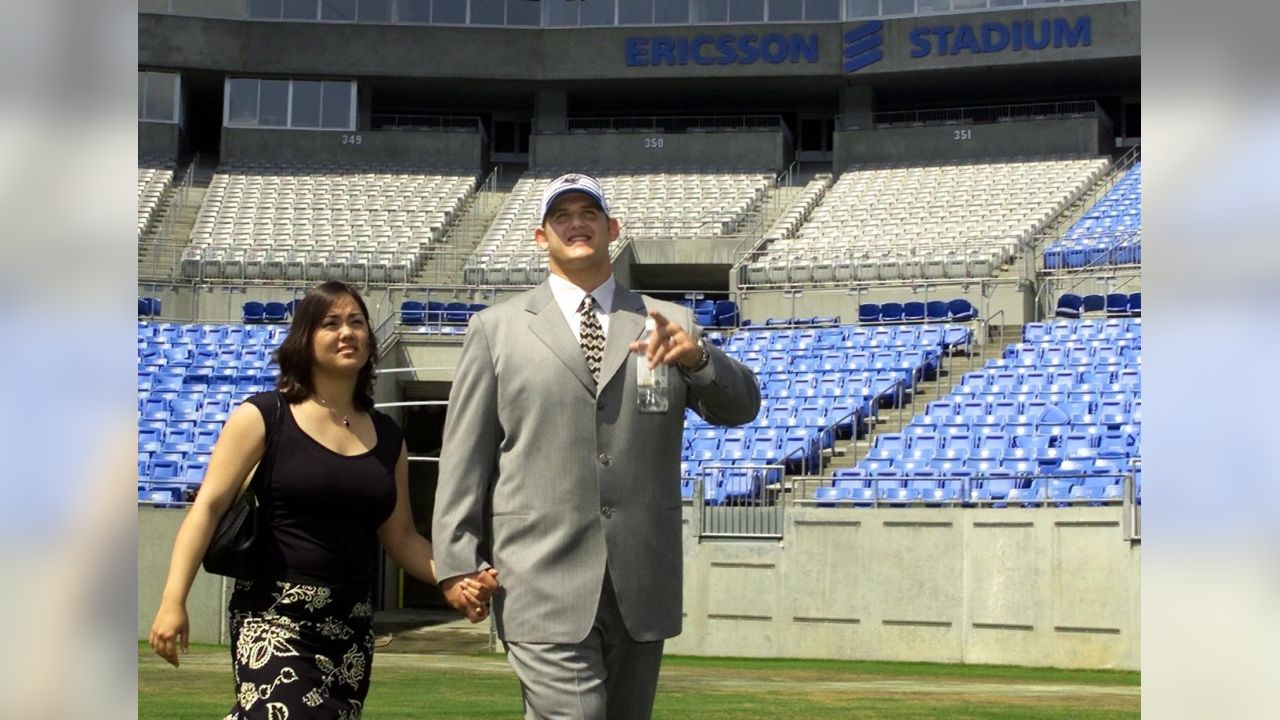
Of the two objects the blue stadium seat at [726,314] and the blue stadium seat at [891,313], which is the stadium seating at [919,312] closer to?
the blue stadium seat at [891,313]

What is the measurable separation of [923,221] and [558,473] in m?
27.2

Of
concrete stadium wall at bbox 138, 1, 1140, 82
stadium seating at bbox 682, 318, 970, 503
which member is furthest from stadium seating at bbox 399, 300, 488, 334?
concrete stadium wall at bbox 138, 1, 1140, 82

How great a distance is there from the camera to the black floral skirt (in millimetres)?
4551

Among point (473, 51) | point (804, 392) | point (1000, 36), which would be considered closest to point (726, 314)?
point (804, 392)

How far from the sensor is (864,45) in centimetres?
3678

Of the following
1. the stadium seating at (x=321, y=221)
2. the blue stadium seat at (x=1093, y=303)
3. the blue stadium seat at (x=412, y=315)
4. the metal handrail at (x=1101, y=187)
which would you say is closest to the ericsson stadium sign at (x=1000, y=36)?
the metal handrail at (x=1101, y=187)

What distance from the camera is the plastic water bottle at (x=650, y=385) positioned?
455 centimetres

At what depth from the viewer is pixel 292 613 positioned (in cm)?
464

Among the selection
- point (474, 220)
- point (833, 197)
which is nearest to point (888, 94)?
point (833, 197)

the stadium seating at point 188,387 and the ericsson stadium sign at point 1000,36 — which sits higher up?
the ericsson stadium sign at point 1000,36

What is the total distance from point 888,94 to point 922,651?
24133 mm

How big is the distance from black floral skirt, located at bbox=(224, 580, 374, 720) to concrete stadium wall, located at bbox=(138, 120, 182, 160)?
34730 mm

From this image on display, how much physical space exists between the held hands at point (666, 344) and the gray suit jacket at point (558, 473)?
0.48ft

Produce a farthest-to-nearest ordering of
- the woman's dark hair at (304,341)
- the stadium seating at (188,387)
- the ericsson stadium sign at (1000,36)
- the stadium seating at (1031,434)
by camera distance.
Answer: the ericsson stadium sign at (1000,36), the stadium seating at (188,387), the stadium seating at (1031,434), the woman's dark hair at (304,341)
